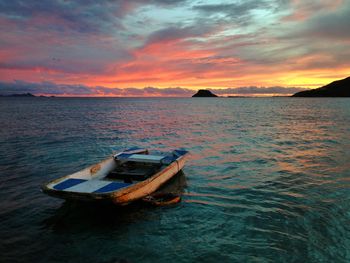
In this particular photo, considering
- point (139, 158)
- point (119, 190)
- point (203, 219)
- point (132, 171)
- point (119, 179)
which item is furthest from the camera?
point (139, 158)

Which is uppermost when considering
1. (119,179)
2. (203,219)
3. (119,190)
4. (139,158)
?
(119,190)

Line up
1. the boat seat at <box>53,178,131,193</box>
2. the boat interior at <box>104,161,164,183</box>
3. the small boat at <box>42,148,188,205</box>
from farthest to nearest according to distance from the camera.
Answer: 1. the boat interior at <box>104,161,164,183</box>
2. the boat seat at <box>53,178,131,193</box>
3. the small boat at <box>42,148,188,205</box>

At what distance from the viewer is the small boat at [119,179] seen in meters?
10.1

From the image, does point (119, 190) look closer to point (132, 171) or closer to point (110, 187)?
point (110, 187)

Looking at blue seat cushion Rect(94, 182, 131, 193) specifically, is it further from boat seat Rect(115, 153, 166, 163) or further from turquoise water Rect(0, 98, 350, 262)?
boat seat Rect(115, 153, 166, 163)

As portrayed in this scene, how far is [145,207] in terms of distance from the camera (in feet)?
38.8

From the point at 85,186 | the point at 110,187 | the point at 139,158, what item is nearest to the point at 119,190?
the point at 110,187

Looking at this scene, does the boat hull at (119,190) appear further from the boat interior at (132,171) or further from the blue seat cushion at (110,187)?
the boat interior at (132,171)

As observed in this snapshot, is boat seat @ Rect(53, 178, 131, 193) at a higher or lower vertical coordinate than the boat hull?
higher

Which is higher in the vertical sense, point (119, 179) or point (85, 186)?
point (85, 186)

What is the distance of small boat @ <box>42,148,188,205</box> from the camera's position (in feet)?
33.2

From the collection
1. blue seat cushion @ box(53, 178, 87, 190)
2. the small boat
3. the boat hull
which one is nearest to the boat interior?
the small boat

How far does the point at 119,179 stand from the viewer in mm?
14055

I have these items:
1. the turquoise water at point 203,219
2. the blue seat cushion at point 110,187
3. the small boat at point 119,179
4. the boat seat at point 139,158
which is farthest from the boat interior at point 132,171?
the blue seat cushion at point 110,187
